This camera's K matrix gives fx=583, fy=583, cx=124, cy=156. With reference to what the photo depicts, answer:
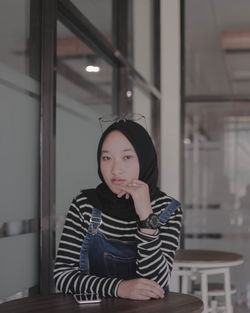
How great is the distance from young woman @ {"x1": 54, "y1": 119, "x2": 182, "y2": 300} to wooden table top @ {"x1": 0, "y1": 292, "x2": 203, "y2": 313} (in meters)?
0.06

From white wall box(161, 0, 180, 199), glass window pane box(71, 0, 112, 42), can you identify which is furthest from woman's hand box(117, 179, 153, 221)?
white wall box(161, 0, 180, 199)

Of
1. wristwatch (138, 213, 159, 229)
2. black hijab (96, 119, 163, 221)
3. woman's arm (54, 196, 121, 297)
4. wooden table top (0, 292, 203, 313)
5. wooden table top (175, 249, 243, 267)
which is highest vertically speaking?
black hijab (96, 119, 163, 221)

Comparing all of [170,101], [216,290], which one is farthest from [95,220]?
[170,101]

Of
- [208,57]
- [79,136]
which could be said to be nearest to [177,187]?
[208,57]

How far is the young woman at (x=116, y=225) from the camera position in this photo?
5.66 feet

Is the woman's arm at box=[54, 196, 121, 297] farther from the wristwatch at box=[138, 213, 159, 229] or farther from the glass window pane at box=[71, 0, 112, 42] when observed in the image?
the glass window pane at box=[71, 0, 112, 42]

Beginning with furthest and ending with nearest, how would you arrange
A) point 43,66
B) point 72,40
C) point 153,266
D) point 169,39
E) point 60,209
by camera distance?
point 169,39 < point 72,40 < point 60,209 < point 43,66 < point 153,266

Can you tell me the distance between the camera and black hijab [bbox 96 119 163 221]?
1.75m

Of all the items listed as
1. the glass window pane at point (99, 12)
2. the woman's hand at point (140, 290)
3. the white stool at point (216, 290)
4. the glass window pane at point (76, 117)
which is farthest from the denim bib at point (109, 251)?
the white stool at point (216, 290)

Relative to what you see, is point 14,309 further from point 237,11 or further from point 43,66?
point 237,11

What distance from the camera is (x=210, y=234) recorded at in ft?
17.6

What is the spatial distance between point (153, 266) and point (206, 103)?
12.9 feet

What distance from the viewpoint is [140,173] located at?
175cm

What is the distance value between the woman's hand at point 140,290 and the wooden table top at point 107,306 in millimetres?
16
